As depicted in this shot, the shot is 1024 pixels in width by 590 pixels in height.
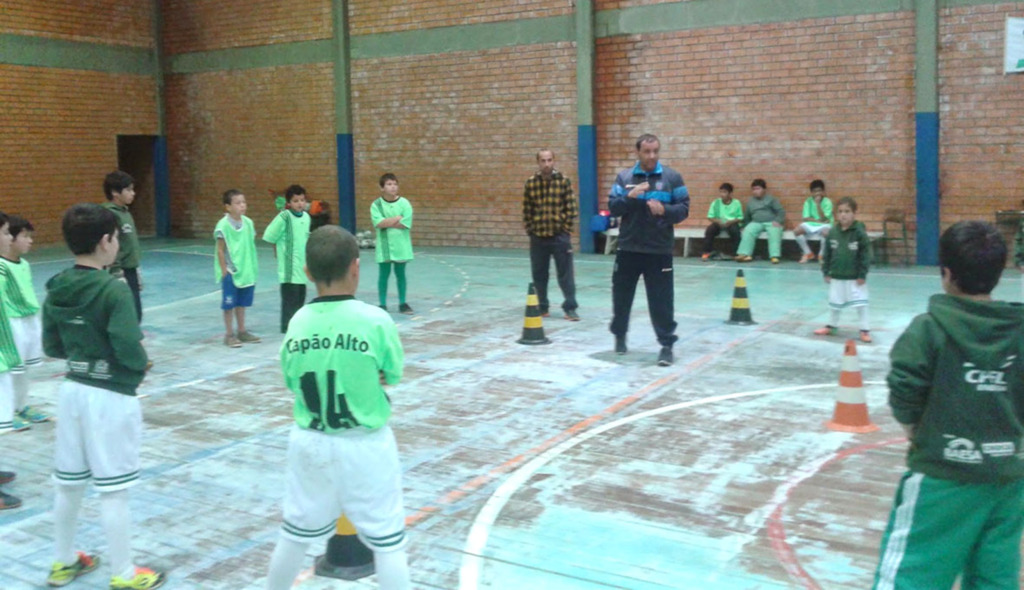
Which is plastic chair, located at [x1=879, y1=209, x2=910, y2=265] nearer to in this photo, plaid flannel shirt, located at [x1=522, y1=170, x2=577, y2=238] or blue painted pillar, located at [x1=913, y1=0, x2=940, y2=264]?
blue painted pillar, located at [x1=913, y1=0, x2=940, y2=264]

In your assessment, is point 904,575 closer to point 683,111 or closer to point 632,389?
point 632,389

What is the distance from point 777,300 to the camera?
12.9 meters

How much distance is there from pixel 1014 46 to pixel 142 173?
815 inches

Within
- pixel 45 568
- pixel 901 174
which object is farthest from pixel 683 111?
pixel 45 568

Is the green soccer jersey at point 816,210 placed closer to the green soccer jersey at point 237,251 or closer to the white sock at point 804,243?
the white sock at point 804,243

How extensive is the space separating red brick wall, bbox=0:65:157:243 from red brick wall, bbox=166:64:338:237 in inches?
56.1

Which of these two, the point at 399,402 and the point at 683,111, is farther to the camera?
the point at 683,111

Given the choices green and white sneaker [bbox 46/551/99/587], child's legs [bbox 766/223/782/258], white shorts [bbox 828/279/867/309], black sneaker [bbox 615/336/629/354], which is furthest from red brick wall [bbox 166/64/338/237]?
green and white sneaker [bbox 46/551/99/587]

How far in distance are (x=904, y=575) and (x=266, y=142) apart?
73.4ft

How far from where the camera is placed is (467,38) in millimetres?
20766

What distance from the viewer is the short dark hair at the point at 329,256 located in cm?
371

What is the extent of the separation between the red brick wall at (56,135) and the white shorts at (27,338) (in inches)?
638

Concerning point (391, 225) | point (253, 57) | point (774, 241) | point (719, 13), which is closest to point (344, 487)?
point (391, 225)

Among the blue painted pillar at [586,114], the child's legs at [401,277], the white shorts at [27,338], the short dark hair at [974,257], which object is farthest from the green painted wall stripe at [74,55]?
the short dark hair at [974,257]
